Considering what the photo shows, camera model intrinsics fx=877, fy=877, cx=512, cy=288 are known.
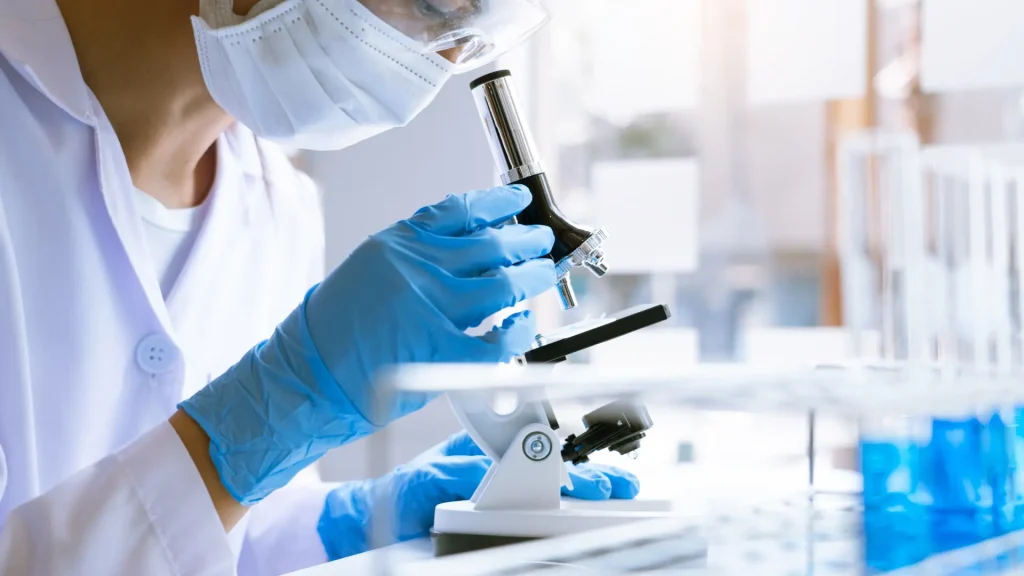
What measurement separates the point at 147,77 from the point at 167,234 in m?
0.23

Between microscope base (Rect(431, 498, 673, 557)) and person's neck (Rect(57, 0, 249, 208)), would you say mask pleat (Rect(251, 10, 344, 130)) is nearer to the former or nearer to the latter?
person's neck (Rect(57, 0, 249, 208))

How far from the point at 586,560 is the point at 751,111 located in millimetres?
5092

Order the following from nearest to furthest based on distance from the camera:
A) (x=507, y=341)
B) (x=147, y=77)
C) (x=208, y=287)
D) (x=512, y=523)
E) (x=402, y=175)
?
(x=512, y=523) < (x=507, y=341) < (x=147, y=77) < (x=208, y=287) < (x=402, y=175)

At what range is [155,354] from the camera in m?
1.14

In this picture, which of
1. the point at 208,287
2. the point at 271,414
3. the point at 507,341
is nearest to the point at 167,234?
the point at 208,287

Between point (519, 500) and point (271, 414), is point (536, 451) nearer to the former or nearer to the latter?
point (519, 500)

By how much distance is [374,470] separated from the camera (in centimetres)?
53

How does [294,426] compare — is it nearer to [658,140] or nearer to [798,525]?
[798,525]

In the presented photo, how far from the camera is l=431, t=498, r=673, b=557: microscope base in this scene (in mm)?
803

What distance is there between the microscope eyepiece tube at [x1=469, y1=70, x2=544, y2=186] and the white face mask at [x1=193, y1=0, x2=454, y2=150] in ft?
0.69

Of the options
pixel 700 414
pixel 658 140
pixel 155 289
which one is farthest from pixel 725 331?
pixel 700 414

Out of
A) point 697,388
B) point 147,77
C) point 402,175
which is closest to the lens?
point 697,388

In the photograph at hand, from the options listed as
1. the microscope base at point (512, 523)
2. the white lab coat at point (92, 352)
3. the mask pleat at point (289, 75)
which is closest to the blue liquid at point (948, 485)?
the microscope base at point (512, 523)

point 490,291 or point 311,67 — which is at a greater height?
point 311,67
